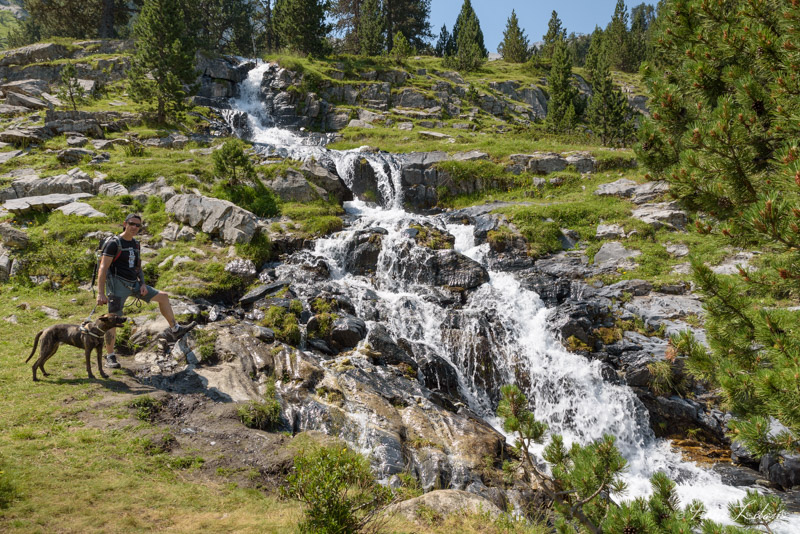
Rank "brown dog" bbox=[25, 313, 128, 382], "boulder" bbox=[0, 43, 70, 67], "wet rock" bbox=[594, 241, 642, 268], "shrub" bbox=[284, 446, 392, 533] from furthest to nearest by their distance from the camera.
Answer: "boulder" bbox=[0, 43, 70, 67], "wet rock" bbox=[594, 241, 642, 268], "brown dog" bbox=[25, 313, 128, 382], "shrub" bbox=[284, 446, 392, 533]

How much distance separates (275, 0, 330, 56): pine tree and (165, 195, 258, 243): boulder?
37.9 metres

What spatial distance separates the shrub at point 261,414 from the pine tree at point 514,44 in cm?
7596

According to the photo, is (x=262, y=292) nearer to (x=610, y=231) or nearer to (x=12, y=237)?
(x=12, y=237)

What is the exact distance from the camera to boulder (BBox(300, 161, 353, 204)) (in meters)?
24.0

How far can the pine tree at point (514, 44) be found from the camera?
70.0 m

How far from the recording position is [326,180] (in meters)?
24.4

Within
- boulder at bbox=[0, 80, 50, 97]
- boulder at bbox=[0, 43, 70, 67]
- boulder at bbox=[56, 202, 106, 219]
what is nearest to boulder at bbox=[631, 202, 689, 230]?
boulder at bbox=[56, 202, 106, 219]

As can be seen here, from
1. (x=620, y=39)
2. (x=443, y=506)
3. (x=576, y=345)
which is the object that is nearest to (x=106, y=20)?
(x=576, y=345)

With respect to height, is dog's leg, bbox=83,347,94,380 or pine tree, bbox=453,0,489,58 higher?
pine tree, bbox=453,0,489,58

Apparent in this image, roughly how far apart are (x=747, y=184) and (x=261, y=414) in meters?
8.83

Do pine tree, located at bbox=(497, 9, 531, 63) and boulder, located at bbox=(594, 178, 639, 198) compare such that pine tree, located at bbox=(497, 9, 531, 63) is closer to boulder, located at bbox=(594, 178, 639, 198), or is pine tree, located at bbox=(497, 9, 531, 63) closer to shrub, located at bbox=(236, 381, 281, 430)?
boulder, located at bbox=(594, 178, 639, 198)

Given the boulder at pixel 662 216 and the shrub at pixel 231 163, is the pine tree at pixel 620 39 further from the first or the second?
the shrub at pixel 231 163

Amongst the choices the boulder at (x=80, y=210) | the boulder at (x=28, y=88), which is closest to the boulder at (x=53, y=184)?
the boulder at (x=80, y=210)

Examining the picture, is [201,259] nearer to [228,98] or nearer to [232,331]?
[232,331]
